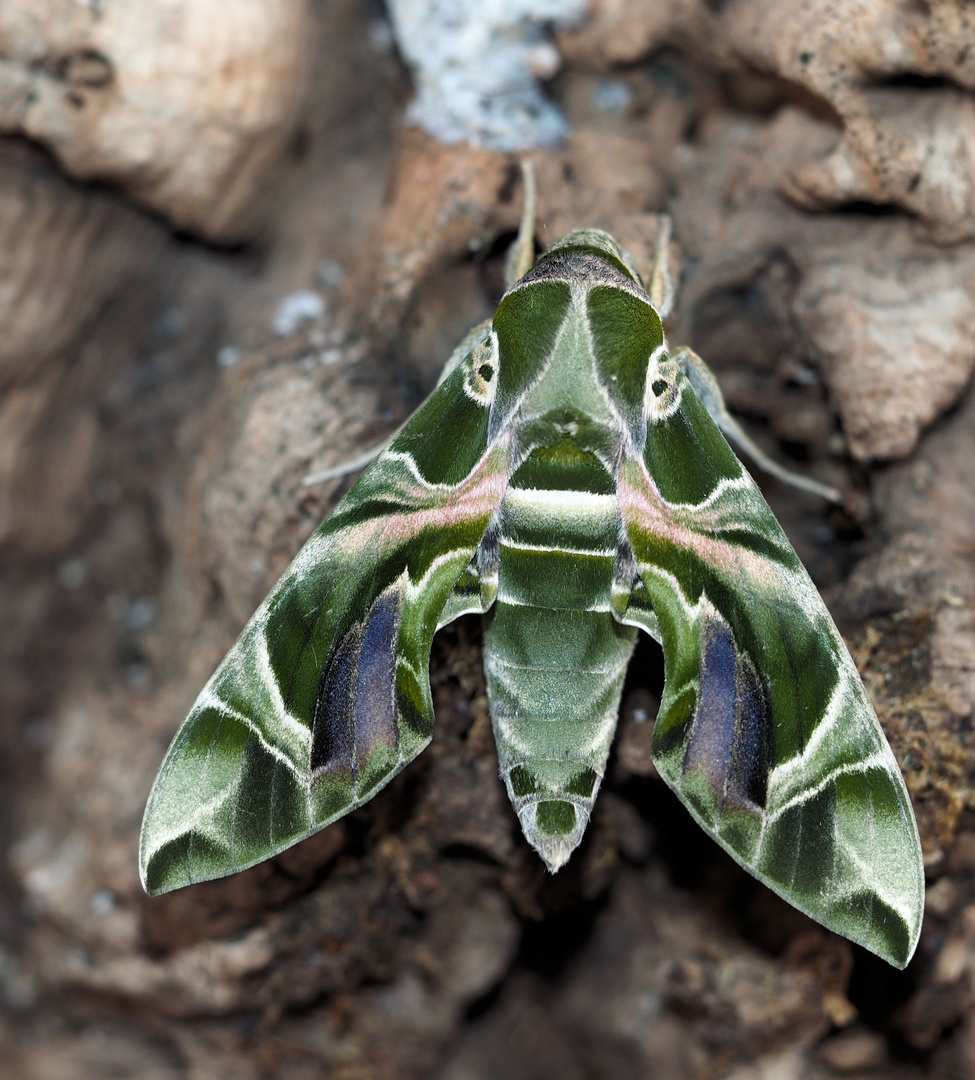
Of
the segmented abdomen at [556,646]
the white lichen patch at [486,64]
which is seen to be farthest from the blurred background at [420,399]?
the segmented abdomen at [556,646]

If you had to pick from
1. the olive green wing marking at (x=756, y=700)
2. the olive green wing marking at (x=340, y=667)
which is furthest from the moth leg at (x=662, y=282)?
the olive green wing marking at (x=340, y=667)

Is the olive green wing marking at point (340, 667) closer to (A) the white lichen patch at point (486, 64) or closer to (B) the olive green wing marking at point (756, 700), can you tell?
(B) the olive green wing marking at point (756, 700)

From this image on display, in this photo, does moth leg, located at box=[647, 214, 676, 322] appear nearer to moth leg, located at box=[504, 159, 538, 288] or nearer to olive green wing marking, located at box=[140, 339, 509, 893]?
moth leg, located at box=[504, 159, 538, 288]

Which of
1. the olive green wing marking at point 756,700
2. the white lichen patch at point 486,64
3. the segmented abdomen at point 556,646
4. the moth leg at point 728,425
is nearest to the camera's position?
the olive green wing marking at point 756,700

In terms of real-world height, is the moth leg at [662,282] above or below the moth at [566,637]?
above

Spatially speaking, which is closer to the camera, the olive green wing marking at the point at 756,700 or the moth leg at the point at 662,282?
the olive green wing marking at the point at 756,700

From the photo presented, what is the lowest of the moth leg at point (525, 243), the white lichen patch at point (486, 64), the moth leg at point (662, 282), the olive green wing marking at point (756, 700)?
the olive green wing marking at point (756, 700)

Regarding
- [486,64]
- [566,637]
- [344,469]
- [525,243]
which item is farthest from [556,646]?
[486,64]

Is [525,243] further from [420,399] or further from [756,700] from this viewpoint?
[756,700]

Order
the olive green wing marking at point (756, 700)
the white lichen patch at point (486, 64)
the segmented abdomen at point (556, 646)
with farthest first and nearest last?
the white lichen patch at point (486, 64), the segmented abdomen at point (556, 646), the olive green wing marking at point (756, 700)
